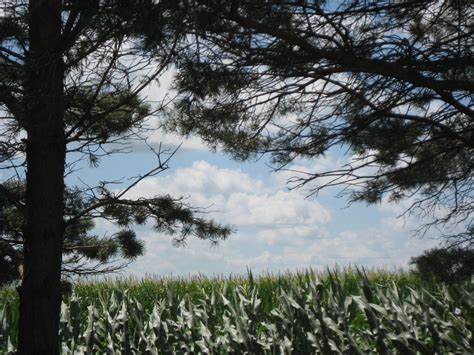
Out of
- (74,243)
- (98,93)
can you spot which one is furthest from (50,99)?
(74,243)

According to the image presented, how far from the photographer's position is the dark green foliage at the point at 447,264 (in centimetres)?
911

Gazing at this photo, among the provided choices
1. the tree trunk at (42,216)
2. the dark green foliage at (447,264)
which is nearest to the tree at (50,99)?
the tree trunk at (42,216)

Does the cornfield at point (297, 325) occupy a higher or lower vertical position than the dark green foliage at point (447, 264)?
lower

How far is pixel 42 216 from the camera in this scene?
604 cm

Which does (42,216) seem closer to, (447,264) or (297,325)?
(297,325)

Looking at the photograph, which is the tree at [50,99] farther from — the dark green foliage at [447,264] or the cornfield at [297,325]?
the dark green foliage at [447,264]

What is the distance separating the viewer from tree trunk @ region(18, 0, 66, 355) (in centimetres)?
604

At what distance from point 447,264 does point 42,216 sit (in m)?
5.86

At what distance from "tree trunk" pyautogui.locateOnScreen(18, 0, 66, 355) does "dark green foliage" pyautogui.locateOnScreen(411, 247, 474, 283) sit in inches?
217

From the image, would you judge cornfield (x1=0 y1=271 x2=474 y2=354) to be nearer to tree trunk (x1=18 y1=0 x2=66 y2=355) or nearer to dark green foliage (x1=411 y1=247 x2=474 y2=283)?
tree trunk (x1=18 y1=0 x2=66 y2=355)

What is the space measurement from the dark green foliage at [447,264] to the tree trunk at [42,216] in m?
5.51

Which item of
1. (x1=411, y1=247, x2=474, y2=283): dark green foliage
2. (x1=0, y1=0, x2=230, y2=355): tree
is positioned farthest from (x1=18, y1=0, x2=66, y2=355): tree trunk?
(x1=411, y1=247, x2=474, y2=283): dark green foliage

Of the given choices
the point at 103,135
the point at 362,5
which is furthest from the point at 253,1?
the point at 103,135

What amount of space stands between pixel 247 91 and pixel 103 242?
3764mm
